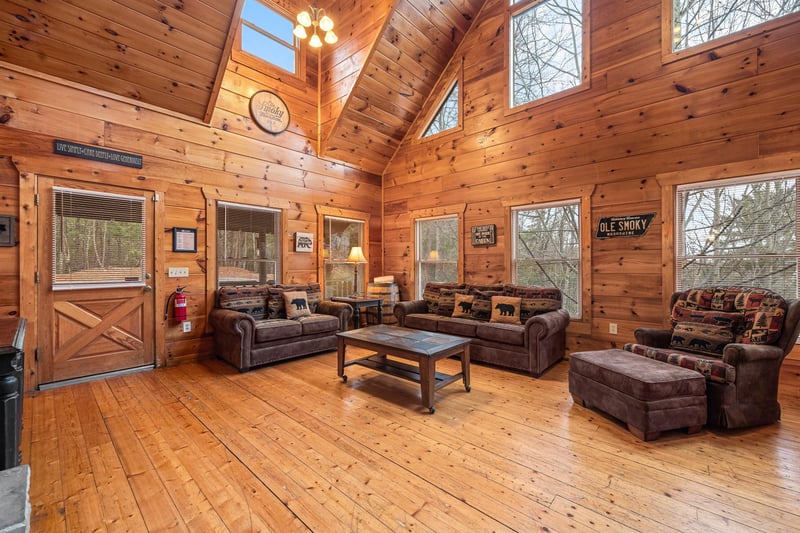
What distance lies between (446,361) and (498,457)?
2.16 meters

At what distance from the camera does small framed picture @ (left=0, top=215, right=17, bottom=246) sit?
10.1 ft

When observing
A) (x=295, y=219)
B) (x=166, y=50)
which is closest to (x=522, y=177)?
(x=295, y=219)

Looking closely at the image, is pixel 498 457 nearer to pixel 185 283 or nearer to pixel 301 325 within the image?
pixel 301 325

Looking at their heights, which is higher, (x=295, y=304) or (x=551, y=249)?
(x=551, y=249)

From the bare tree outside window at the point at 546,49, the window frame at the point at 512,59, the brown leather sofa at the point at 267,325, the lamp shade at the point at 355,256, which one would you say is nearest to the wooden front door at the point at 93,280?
the brown leather sofa at the point at 267,325

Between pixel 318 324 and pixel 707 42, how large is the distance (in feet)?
16.4

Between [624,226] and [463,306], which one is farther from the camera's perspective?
[463,306]

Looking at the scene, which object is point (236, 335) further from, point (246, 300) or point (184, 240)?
point (184, 240)

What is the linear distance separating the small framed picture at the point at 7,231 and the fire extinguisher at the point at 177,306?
134 centimetres

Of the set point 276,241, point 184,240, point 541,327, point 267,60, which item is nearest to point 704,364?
point 541,327

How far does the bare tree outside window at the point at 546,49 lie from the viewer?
4316 millimetres

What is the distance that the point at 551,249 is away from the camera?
4.50 meters

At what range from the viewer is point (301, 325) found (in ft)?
13.8

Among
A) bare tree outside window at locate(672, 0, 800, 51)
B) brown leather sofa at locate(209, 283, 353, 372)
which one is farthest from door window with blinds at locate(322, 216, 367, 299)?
bare tree outside window at locate(672, 0, 800, 51)
